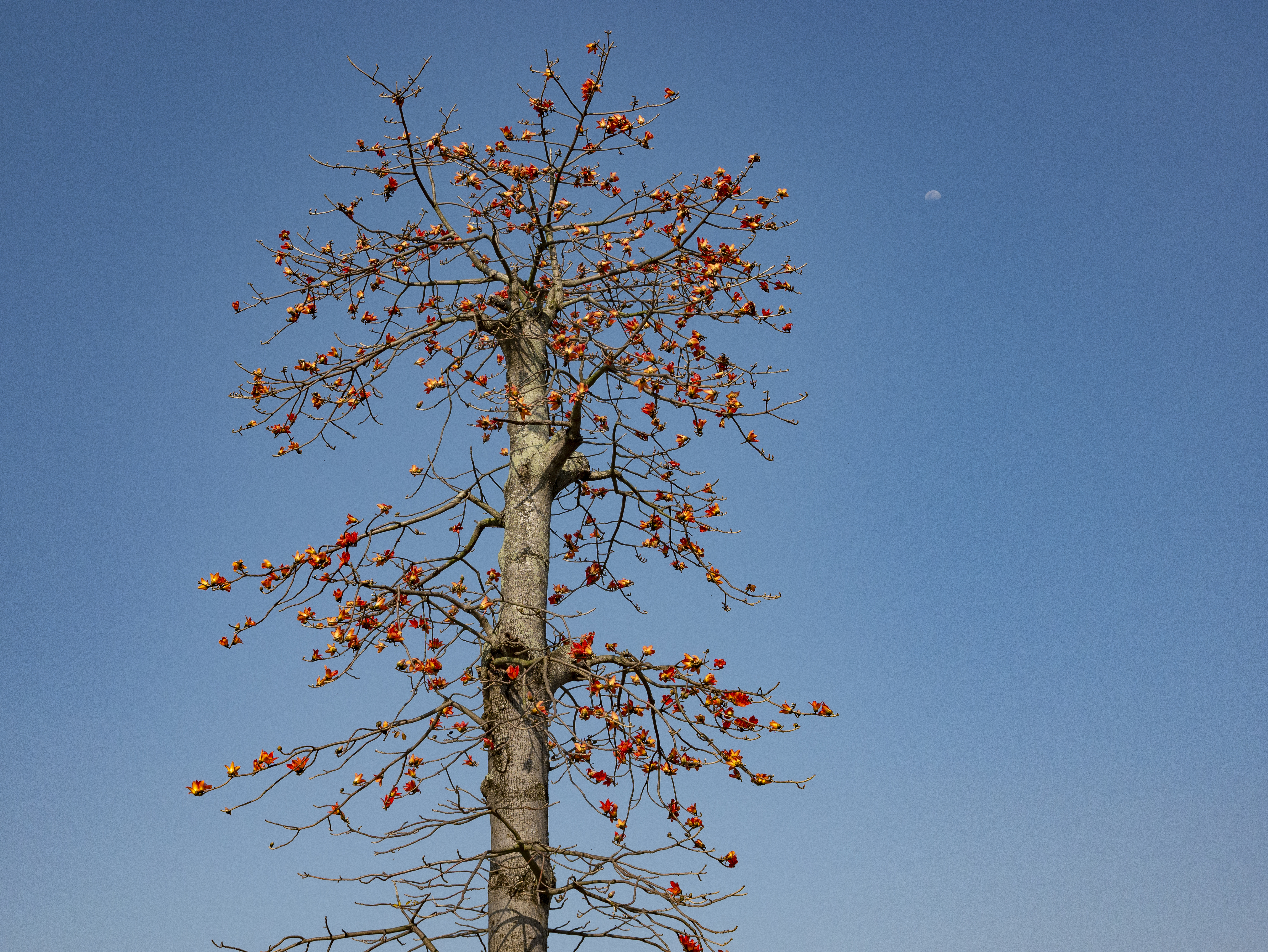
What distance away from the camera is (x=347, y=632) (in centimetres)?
509

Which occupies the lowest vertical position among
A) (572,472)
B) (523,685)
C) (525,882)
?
(525,882)

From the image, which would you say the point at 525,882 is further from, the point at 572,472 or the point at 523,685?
the point at 572,472

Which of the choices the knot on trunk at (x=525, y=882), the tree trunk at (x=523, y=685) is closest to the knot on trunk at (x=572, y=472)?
the tree trunk at (x=523, y=685)

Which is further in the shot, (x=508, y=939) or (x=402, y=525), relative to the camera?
(x=402, y=525)

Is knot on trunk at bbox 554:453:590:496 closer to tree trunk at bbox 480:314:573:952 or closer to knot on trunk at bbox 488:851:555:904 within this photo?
tree trunk at bbox 480:314:573:952

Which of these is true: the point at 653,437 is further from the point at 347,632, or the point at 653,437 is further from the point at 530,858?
the point at 530,858

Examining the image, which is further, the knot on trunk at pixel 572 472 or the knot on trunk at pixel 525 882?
the knot on trunk at pixel 572 472

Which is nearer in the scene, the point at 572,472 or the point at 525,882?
the point at 525,882

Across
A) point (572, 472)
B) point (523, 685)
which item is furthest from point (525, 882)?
point (572, 472)

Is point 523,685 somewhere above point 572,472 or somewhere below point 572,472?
below

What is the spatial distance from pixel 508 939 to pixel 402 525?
2412 millimetres

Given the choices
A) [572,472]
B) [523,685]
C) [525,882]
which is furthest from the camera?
[572,472]

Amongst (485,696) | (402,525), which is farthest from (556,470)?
(485,696)

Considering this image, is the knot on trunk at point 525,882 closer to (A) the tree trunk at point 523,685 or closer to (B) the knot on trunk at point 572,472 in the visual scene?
(A) the tree trunk at point 523,685
